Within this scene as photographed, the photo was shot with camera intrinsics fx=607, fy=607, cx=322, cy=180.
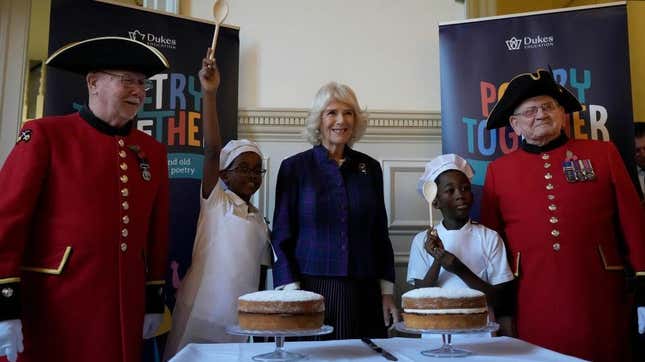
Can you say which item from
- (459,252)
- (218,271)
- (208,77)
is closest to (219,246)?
(218,271)

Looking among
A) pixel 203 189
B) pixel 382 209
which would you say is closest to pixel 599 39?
pixel 382 209

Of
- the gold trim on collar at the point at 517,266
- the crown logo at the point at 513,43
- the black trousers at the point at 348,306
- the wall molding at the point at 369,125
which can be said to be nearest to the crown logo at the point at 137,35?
the wall molding at the point at 369,125

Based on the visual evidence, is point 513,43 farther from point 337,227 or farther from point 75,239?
point 75,239

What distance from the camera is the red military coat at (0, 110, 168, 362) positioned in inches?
64.1

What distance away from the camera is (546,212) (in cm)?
223

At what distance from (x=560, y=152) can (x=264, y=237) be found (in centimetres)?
116

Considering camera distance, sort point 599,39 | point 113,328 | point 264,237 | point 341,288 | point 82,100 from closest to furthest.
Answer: point 113,328 < point 341,288 < point 264,237 < point 82,100 < point 599,39

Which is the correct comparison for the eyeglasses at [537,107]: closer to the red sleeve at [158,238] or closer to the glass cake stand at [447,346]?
the glass cake stand at [447,346]

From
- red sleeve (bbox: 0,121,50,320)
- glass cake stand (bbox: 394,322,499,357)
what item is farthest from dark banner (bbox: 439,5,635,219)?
red sleeve (bbox: 0,121,50,320)

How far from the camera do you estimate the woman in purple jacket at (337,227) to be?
2.12 meters

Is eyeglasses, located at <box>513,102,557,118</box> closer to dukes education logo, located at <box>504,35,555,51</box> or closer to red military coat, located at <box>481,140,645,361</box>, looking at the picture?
red military coat, located at <box>481,140,645,361</box>

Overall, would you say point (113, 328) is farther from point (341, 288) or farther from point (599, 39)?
point (599, 39)

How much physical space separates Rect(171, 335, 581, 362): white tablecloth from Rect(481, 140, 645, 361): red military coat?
2.00 feet

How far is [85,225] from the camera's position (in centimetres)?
171
